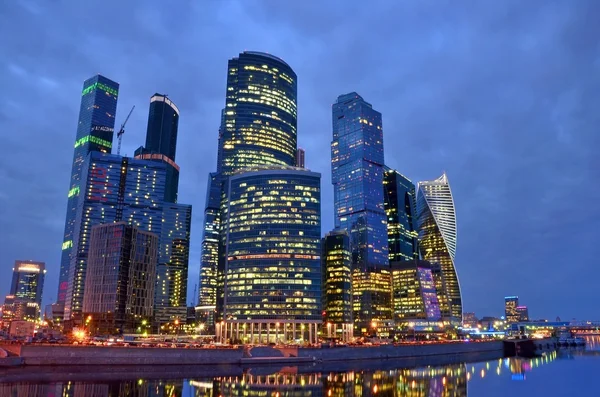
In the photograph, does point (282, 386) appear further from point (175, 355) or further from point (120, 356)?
point (120, 356)

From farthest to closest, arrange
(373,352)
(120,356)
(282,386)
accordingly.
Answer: (373,352) → (120,356) → (282,386)

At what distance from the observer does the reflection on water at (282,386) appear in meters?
82.0

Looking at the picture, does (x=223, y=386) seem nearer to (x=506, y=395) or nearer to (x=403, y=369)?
(x=506, y=395)

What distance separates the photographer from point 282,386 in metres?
95.2

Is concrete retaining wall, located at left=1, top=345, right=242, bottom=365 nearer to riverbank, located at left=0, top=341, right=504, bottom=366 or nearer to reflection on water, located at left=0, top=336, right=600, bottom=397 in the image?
riverbank, located at left=0, top=341, right=504, bottom=366

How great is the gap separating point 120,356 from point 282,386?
Answer: 1839 inches

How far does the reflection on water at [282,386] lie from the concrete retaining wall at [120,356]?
1305cm

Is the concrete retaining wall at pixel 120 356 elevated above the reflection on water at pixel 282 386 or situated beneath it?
elevated above

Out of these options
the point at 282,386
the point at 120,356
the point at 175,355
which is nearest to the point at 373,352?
the point at 175,355

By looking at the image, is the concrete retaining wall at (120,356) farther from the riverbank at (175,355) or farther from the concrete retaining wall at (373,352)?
the concrete retaining wall at (373,352)

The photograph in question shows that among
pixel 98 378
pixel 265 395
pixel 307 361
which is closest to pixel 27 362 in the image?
pixel 98 378

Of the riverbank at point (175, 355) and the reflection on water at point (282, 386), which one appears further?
the riverbank at point (175, 355)

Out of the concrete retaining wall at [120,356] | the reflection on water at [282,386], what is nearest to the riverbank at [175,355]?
the concrete retaining wall at [120,356]

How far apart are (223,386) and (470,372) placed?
72.7 m
